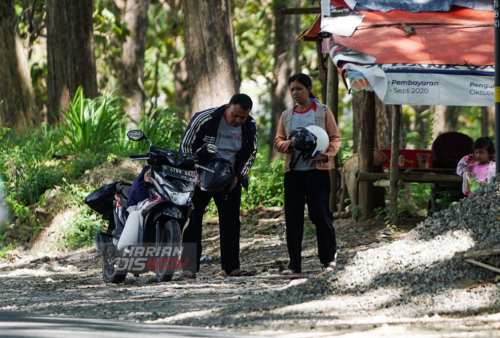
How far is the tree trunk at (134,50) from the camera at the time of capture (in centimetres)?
2681

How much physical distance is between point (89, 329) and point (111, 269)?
3.27 metres

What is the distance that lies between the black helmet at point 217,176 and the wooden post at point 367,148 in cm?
456

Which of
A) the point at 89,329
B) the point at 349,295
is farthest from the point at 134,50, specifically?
the point at 89,329

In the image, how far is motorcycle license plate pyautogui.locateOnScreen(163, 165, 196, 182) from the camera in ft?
25.2

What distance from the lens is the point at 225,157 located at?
8.27 m

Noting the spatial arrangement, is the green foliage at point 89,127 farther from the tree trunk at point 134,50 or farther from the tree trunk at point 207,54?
the tree trunk at point 134,50

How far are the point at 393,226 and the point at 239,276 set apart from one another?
11.3ft

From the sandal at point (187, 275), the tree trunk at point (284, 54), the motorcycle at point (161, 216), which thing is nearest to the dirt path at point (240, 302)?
the sandal at point (187, 275)

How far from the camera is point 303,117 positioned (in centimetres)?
835

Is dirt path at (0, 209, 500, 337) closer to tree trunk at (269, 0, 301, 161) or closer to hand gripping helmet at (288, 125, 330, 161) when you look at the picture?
hand gripping helmet at (288, 125, 330, 161)

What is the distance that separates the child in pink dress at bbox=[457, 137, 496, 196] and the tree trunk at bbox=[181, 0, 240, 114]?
15.9ft

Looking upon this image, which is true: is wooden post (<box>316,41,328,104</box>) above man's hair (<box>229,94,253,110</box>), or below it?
above

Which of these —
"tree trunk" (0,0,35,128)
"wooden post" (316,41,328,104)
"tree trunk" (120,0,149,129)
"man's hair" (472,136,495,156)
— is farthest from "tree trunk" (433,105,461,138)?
Answer: "man's hair" (472,136,495,156)

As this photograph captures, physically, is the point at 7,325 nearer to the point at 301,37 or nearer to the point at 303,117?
the point at 303,117
